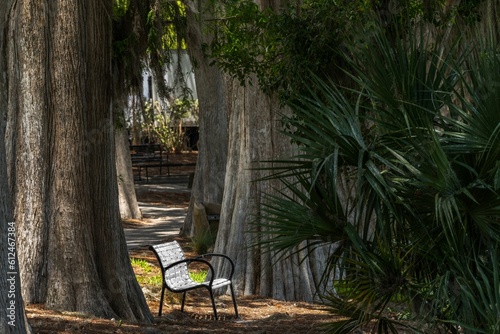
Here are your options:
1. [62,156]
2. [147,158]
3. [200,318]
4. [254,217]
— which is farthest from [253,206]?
[147,158]

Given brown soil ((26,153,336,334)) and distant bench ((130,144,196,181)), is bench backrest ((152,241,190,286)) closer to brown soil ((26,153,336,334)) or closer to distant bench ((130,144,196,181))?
brown soil ((26,153,336,334))

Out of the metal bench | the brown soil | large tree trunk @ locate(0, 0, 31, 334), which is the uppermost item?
large tree trunk @ locate(0, 0, 31, 334)

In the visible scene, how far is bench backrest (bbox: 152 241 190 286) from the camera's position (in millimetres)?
13016

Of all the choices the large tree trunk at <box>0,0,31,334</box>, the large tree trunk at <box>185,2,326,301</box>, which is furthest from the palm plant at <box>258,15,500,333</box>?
the large tree trunk at <box>185,2,326,301</box>

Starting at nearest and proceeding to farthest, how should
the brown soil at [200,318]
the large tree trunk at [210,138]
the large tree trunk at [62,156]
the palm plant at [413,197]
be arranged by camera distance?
the palm plant at [413,197]
the brown soil at [200,318]
the large tree trunk at [62,156]
the large tree trunk at [210,138]

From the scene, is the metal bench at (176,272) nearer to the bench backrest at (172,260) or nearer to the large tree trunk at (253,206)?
the bench backrest at (172,260)

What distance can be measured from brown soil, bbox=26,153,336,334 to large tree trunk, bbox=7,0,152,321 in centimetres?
39

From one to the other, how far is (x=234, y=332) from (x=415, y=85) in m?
4.61

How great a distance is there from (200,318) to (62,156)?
3087 mm

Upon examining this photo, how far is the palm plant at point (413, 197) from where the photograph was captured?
7.91 meters

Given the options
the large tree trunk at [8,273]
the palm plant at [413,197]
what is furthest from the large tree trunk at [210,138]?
the large tree trunk at [8,273]

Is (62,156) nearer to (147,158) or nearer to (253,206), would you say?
(253,206)

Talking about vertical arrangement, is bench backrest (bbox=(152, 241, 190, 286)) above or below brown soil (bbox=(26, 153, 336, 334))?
above

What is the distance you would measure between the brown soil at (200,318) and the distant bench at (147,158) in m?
19.3
